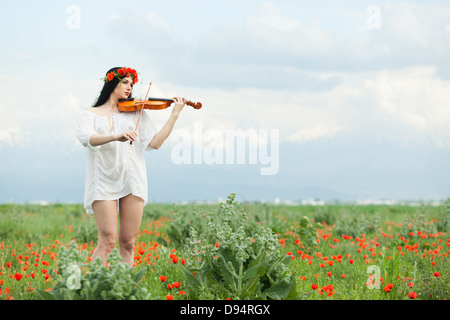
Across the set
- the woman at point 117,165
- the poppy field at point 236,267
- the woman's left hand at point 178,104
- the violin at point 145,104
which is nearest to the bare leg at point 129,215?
the woman at point 117,165

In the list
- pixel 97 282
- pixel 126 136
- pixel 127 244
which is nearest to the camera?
pixel 97 282

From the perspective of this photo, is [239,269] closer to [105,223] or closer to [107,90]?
[105,223]

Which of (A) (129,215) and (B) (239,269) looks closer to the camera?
(B) (239,269)

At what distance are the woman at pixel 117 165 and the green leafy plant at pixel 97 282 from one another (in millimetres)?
1491

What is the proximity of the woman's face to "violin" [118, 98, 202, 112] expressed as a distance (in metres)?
0.07

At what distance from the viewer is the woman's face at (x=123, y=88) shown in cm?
561

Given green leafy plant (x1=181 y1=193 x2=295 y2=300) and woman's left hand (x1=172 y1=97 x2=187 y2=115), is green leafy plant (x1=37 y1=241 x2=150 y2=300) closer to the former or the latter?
green leafy plant (x1=181 y1=193 x2=295 y2=300)

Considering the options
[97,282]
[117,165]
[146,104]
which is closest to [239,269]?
[97,282]

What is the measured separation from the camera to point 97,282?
3.68 m

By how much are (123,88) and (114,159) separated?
798 mm
